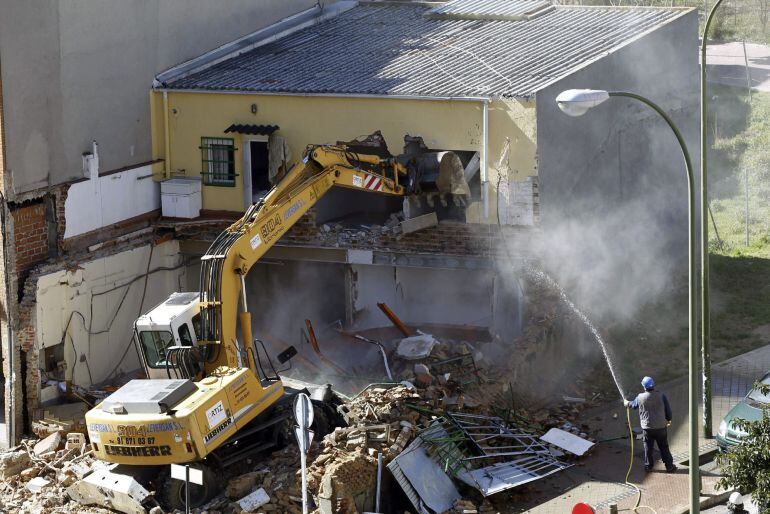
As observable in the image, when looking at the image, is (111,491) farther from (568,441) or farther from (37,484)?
(568,441)

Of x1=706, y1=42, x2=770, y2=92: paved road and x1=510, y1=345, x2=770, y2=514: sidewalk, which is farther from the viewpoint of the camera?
x1=706, y1=42, x2=770, y2=92: paved road

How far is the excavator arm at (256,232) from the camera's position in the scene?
18.6 meters

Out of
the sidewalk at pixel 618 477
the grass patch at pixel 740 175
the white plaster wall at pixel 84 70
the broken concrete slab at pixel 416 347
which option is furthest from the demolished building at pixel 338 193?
the grass patch at pixel 740 175

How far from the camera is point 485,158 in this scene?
2248cm

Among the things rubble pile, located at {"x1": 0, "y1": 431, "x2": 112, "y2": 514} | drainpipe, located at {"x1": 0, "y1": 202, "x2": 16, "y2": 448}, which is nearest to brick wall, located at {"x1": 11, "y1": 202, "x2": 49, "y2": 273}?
drainpipe, located at {"x1": 0, "y1": 202, "x2": 16, "y2": 448}

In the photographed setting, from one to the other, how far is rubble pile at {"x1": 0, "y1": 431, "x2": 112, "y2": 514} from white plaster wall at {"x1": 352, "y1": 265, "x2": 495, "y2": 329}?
6.67 meters

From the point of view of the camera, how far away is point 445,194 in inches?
902

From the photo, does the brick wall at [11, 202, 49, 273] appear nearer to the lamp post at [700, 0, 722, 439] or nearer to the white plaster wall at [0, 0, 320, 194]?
the white plaster wall at [0, 0, 320, 194]

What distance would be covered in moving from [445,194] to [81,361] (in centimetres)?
732

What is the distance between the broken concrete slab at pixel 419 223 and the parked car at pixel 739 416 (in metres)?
6.68

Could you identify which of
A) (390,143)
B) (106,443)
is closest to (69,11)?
(390,143)

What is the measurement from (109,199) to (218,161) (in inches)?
97.6

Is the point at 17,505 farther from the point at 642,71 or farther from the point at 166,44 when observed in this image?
the point at 642,71

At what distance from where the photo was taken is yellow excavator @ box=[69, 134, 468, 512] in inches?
681
